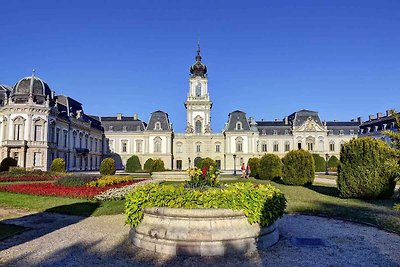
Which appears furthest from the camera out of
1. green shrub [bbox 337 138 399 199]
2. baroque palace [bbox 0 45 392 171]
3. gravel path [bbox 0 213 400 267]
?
baroque palace [bbox 0 45 392 171]

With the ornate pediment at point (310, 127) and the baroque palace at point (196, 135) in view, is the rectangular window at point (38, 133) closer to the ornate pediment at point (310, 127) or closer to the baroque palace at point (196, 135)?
the baroque palace at point (196, 135)

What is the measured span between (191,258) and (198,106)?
55.4 meters

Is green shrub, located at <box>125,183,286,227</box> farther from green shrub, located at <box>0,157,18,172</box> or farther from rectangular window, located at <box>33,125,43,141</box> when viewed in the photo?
rectangular window, located at <box>33,125,43,141</box>

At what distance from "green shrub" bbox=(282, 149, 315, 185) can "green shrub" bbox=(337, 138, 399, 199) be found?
6.31 meters

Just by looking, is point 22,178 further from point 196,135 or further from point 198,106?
point 198,106

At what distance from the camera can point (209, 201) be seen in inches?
263

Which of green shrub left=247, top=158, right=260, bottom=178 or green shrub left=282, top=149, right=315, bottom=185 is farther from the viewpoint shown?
green shrub left=247, top=158, right=260, bottom=178

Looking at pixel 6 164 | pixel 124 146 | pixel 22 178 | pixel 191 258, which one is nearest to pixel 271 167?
pixel 22 178

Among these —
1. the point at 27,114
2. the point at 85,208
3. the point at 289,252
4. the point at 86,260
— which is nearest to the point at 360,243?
the point at 289,252

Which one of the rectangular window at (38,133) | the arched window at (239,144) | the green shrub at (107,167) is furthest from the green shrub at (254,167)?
the arched window at (239,144)

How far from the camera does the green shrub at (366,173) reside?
1389 cm

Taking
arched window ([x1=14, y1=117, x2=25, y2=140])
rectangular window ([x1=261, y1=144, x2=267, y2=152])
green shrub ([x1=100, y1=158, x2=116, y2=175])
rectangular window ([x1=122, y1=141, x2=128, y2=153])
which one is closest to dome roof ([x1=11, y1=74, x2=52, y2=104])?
arched window ([x1=14, y1=117, x2=25, y2=140])

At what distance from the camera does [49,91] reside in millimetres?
44125

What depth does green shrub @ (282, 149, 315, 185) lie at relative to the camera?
21.0 metres
